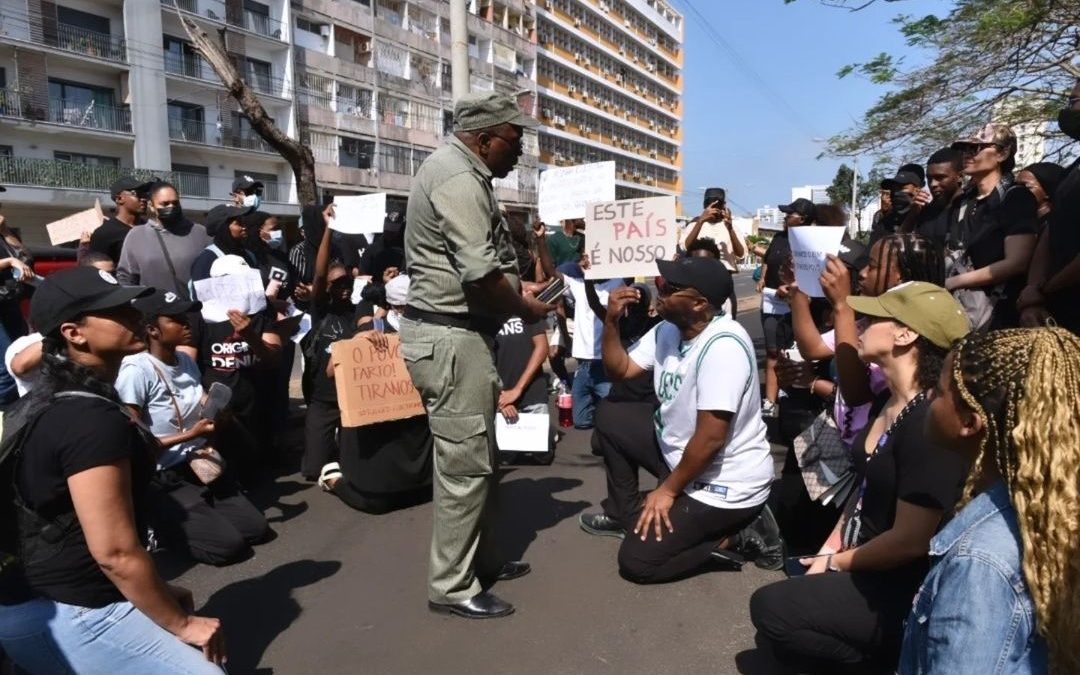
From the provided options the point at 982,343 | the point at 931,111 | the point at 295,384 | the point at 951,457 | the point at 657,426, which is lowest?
the point at 295,384

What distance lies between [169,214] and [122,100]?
33.2 metres

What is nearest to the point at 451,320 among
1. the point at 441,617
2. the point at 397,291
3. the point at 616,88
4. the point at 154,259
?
the point at 441,617

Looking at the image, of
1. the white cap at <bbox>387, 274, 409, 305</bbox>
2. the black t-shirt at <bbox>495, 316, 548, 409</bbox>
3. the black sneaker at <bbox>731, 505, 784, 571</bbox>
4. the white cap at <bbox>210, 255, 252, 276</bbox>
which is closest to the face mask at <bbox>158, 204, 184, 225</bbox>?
the white cap at <bbox>210, 255, 252, 276</bbox>

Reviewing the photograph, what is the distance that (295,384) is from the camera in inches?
350

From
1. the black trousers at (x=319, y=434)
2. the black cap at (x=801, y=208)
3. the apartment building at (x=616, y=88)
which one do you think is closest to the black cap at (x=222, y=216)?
the black trousers at (x=319, y=434)

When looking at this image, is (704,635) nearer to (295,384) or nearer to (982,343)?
(982,343)

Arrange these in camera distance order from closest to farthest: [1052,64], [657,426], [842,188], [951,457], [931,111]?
[951,457]
[657,426]
[1052,64]
[931,111]
[842,188]

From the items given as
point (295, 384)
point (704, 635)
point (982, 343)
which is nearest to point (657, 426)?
point (704, 635)

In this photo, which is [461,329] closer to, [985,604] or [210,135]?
[985,604]

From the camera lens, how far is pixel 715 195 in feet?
22.9

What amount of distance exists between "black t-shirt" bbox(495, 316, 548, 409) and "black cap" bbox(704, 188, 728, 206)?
84.0 inches

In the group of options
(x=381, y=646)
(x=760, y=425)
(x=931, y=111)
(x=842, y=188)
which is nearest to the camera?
(x=381, y=646)

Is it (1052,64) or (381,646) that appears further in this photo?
(1052,64)

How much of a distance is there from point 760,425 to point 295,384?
21.3 ft
